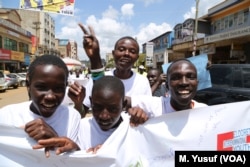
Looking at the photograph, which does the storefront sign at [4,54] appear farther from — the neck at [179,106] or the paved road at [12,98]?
the neck at [179,106]

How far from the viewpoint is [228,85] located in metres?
6.25

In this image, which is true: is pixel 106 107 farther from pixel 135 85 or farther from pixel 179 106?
pixel 135 85

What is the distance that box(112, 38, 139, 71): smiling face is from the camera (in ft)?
10.1

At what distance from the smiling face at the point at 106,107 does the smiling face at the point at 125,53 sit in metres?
1.01

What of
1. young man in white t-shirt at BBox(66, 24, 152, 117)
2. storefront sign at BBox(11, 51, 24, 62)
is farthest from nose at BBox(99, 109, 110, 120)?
storefront sign at BBox(11, 51, 24, 62)

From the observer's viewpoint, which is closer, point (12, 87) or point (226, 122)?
point (226, 122)

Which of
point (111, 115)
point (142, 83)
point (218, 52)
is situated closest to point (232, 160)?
point (111, 115)

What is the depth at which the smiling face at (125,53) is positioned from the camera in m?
3.06

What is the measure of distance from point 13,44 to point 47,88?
37.9 metres

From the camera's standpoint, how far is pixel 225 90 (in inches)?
243

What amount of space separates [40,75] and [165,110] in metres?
1.08

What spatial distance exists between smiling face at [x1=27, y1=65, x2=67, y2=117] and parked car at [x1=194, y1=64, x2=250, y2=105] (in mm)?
4649

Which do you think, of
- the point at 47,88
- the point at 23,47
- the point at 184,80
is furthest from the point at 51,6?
the point at 23,47

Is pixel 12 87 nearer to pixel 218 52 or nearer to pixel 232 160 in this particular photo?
pixel 218 52
